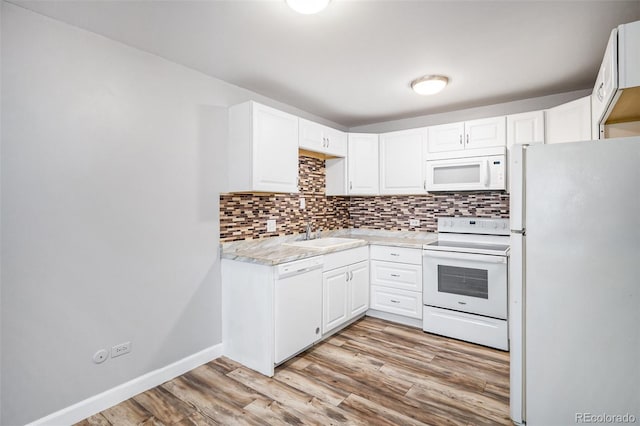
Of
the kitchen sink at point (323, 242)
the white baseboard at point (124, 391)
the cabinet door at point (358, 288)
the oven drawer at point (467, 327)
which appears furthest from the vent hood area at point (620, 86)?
the white baseboard at point (124, 391)

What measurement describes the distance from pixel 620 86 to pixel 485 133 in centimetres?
168

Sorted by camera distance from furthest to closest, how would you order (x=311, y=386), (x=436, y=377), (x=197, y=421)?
(x=436, y=377)
(x=311, y=386)
(x=197, y=421)

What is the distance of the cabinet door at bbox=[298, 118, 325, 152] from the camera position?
309cm

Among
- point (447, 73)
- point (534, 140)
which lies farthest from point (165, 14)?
point (534, 140)

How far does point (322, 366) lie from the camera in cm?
255

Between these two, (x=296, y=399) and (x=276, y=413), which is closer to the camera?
(x=276, y=413)

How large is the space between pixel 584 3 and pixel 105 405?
3.66 metres

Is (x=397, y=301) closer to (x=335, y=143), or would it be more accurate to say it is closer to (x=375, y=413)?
(x=375, y=413)

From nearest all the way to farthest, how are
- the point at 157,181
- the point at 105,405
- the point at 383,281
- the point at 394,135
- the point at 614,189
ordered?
the point at 614,189
the point at 105,405
the point at 157,181
the point at 383,281
the point at 394,135

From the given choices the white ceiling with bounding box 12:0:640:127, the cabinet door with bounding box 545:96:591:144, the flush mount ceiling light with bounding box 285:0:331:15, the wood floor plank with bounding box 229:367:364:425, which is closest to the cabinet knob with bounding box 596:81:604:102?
the white ceiling with bounding box 12:0:640:127

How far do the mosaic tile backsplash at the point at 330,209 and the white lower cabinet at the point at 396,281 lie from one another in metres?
0.62

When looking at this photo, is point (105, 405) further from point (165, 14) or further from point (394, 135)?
point (394, 135)

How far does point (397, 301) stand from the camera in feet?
11.3

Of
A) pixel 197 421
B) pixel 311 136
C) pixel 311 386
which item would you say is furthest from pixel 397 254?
pixel 197 421
